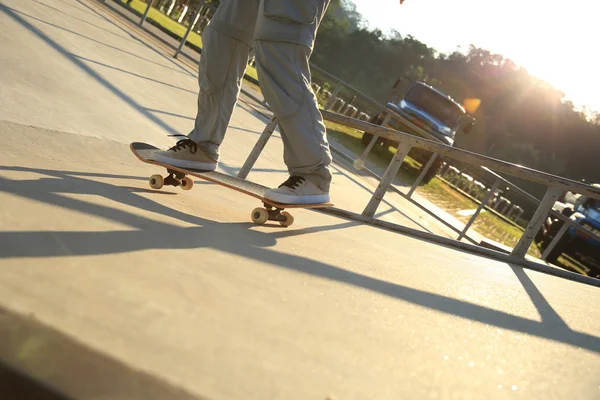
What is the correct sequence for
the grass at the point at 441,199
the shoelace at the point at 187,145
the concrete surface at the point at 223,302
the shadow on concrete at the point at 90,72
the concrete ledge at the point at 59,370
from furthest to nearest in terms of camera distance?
the grass at the point at 441,199 → the shadow on concrete at the point at 90,72 → the shoelace at the point at 187,145 → the concrete surface at the point at 223,302 → the concrete ledge at the point at 59,370

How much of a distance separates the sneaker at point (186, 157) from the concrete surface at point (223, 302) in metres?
0.16

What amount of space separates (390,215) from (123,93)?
12.6 ft

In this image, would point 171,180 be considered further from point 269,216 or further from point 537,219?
point 537,219

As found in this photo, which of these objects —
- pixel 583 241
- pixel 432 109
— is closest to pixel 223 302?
pixel 583 241

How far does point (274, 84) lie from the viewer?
219cm

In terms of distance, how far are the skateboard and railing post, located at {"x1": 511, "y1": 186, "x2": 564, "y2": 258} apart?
7.03 feet

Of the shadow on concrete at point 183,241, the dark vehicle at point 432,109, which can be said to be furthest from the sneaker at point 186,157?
the dark vehicle at point 432,109

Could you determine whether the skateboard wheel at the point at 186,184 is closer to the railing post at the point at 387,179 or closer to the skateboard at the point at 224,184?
the skateboard at the point at 224,184

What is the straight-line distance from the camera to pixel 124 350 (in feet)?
2.74

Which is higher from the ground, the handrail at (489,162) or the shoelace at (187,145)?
the handrail at (489,162)

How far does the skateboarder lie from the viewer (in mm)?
2139

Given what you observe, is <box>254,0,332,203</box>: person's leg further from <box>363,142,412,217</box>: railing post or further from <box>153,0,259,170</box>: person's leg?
<box>363,142,412,217</box>: railing post

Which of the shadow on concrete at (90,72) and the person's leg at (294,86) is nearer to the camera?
the person's leg at (294,86)

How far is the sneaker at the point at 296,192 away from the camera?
2244 mm
